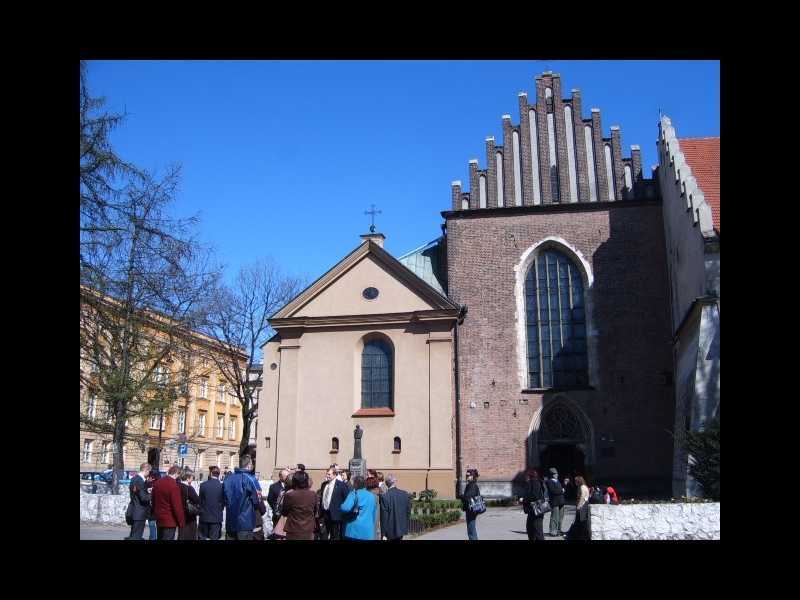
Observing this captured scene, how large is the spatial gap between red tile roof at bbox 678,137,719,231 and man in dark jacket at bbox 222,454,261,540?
14.8 metres

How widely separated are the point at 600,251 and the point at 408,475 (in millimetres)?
10699

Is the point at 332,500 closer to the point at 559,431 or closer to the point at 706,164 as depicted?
the point at 559,431

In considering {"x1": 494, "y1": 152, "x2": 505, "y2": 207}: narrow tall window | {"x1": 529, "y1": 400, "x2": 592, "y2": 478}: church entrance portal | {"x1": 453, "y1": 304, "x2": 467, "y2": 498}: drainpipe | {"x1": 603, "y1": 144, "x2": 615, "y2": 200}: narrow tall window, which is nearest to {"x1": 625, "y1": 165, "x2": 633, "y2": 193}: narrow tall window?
{"x1": 603, "y1": 144, "x2": 615, "y2": 200}: narrow tall window

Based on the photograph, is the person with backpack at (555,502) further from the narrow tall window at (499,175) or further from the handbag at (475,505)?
the narrow tall window at (499,175)

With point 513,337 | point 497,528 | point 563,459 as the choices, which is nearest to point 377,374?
point 513,337

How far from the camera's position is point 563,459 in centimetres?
2730

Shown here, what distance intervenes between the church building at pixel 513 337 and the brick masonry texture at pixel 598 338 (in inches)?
1.9

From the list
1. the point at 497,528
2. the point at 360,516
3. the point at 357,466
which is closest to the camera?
the point at 360,516

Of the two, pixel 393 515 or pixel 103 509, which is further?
pixel 103 509

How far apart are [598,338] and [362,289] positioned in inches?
359

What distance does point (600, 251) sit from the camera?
28188mm

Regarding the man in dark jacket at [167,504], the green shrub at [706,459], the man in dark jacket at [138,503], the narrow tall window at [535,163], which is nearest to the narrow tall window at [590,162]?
the narrow tall window at [535,163]

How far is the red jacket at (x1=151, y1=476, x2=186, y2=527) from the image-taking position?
11.0 metres
